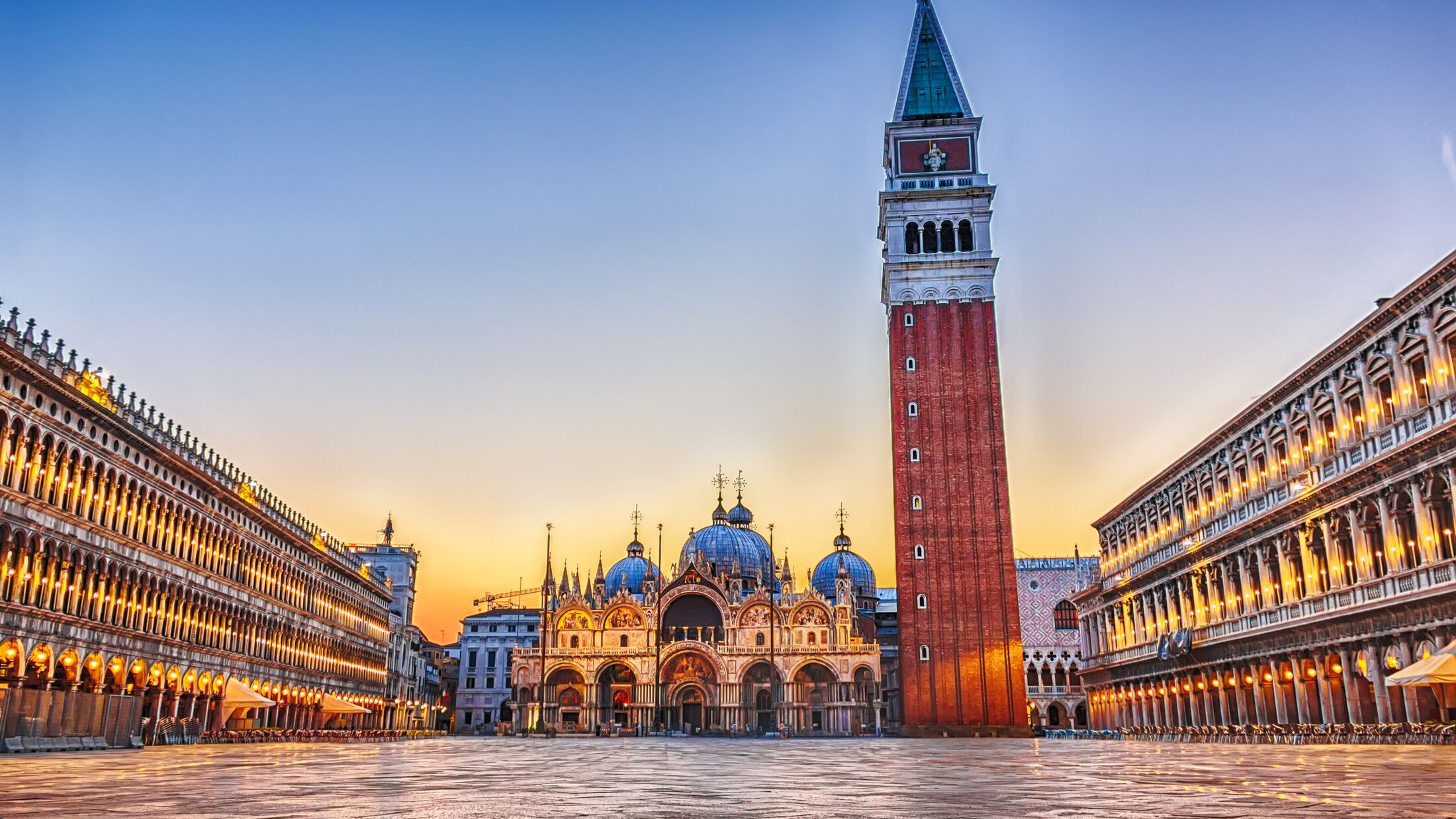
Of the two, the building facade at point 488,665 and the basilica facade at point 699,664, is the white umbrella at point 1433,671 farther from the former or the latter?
the building facade at point 488,665

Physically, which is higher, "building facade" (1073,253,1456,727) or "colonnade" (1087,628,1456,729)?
"building facade" (1073,253,1456,727)

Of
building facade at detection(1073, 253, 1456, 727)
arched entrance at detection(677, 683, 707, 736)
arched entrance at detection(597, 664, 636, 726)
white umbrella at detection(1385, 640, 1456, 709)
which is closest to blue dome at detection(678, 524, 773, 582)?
arched entrance at detection(597, 664, 636, 726)

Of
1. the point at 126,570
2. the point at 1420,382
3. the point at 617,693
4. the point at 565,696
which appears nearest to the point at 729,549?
the point at 617,693

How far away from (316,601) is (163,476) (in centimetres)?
2519

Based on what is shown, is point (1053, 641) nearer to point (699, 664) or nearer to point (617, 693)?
point (699, 664)

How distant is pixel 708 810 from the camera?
10.3 m

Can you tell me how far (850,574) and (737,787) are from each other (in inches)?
3737

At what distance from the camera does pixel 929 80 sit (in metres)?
77.4

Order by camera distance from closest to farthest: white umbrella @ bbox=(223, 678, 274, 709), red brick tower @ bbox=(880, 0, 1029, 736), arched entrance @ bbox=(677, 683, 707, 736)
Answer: white umbrella @ bbox=(223, 678, 274, 709)
red brick tower @ bbox=(880, 0, 1029, 736)
arched entrance @ bbox=(677, 683, 707, 736)

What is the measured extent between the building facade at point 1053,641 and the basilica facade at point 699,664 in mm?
14974

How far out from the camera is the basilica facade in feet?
270

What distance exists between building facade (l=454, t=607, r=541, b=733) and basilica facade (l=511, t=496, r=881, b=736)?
28.6 meters

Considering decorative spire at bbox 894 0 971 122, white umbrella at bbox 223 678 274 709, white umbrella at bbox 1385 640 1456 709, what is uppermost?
decorative spire at bbox 894 0 971 122

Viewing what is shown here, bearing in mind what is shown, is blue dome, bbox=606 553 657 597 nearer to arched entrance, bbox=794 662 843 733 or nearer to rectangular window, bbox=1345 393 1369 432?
arched entrance, bbox=794 662 843 733
